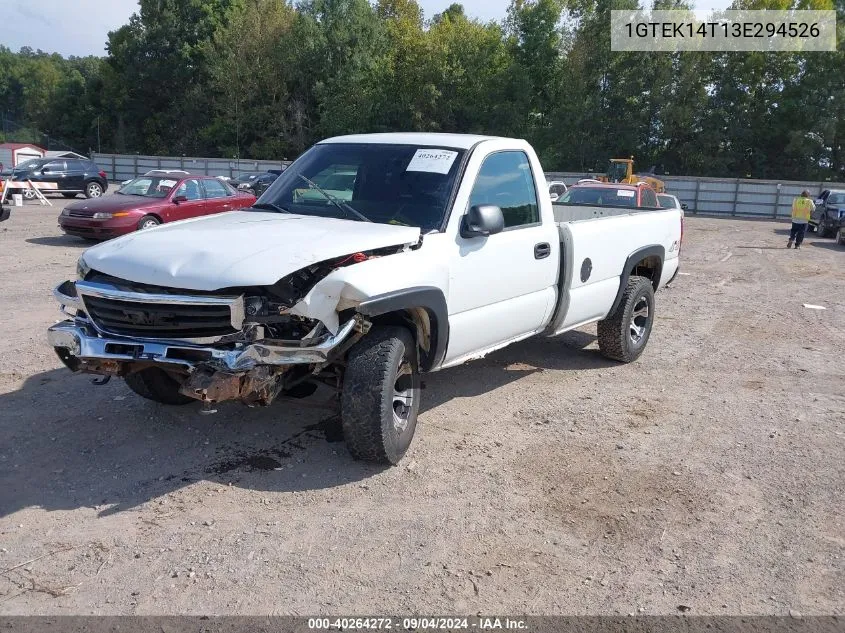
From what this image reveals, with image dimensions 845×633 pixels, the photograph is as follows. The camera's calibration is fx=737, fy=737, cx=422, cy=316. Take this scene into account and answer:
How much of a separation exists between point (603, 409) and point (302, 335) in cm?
297

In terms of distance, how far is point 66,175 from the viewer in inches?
1164

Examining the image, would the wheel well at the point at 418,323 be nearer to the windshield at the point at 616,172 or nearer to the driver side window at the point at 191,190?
the driver side window at the point at 191,190

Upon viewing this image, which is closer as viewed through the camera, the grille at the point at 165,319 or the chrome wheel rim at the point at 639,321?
the grille at the point at 165,319

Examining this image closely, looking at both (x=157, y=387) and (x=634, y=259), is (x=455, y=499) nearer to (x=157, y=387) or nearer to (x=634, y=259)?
(x=157, y=387)

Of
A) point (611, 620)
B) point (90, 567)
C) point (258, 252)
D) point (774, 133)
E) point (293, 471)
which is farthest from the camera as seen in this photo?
point (774, 133)

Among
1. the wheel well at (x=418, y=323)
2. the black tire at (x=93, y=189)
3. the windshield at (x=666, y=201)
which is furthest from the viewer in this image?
the black tire at (x=93, y=189)

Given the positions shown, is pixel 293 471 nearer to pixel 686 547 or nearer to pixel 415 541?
pixel 415 541

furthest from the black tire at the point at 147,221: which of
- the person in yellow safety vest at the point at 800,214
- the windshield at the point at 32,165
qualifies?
the windshield at the point at 32,165

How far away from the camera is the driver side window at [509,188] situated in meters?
5.47

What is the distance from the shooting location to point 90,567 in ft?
11.8

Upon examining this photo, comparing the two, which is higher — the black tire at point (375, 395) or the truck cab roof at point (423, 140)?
the truck cab roof at point (423, 140)

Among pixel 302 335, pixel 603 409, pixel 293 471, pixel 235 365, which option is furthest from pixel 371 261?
pixel 603 409

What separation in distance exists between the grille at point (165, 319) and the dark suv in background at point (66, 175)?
1106 inches

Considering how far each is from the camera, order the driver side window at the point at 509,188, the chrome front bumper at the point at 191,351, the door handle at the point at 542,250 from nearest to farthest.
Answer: the chrome front bumper at the point at 191,351 < the driver side window at the point at 509,188 < the door handle at the point at 542,250
